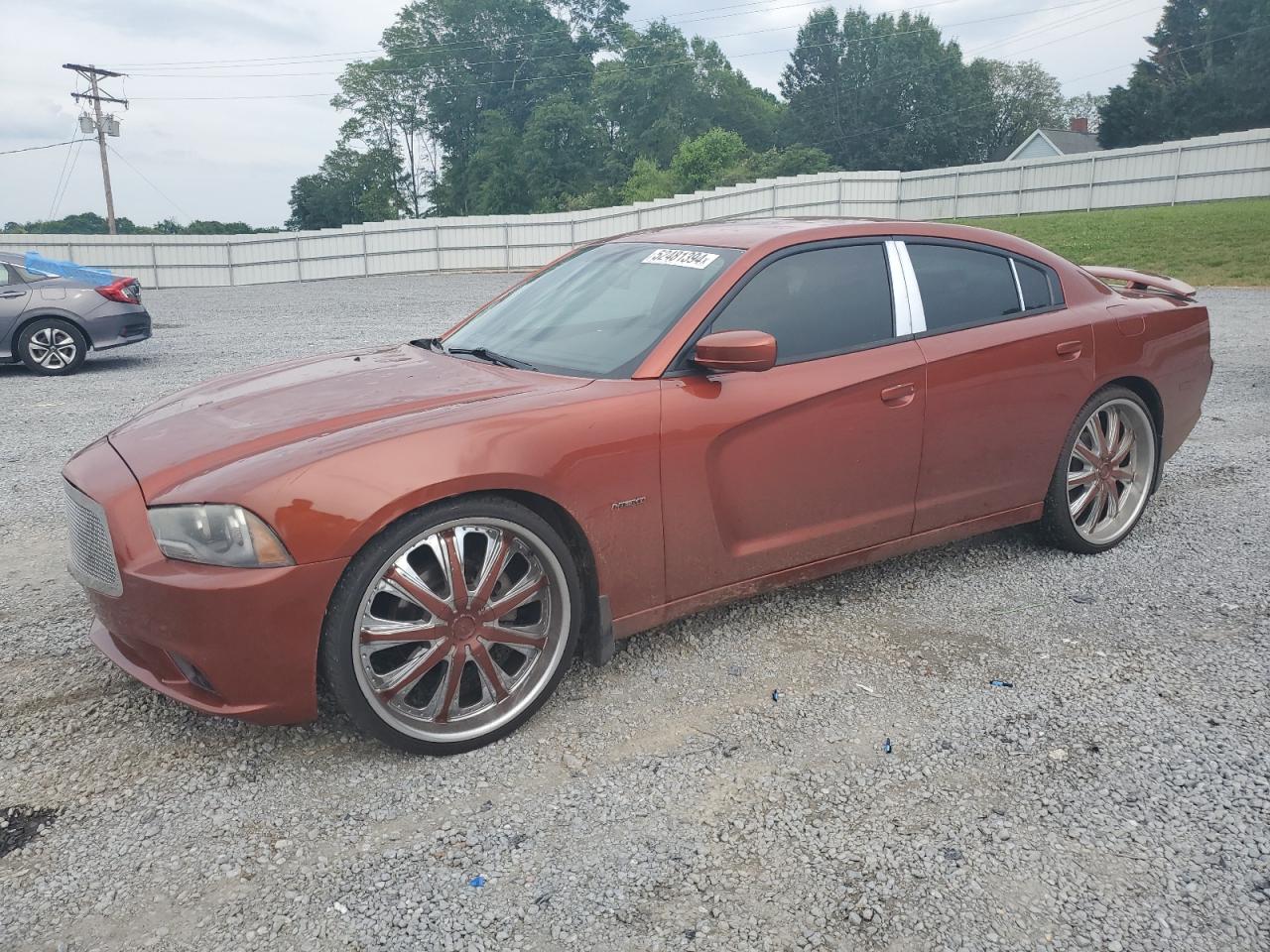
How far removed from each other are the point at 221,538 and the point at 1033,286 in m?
3.48

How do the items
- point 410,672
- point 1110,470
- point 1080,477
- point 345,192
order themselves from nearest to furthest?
point 410,672
point 1080,477
point 1110,470
point 345,192

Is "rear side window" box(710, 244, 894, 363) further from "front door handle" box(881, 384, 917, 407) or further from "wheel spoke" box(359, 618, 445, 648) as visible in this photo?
"wheel spoke" box(359, 618, 445, 648)

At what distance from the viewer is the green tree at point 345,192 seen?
68688mm

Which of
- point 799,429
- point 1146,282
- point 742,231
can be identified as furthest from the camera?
point 1146,282

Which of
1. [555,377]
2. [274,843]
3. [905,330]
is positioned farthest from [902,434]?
[274,843]

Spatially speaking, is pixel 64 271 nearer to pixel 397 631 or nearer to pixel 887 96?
pixel 397 631

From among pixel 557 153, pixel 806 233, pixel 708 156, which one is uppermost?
pixel 557 153

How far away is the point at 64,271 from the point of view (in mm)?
11367

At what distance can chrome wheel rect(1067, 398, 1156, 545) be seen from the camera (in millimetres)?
4453

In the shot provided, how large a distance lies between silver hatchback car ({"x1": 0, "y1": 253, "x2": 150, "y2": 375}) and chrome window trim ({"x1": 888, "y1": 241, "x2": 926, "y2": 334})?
10.2 metres

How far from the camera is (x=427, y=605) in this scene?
9.34 ft

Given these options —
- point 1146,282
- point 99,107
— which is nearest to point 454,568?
point 1146,282

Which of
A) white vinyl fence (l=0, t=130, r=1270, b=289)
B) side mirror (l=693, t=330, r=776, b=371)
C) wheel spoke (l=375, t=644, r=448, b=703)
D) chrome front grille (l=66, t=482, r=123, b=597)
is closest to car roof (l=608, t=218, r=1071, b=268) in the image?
side mirror (l=693, t=330, r=776, b=371)

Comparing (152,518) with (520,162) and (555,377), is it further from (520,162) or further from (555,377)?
(520,162)
